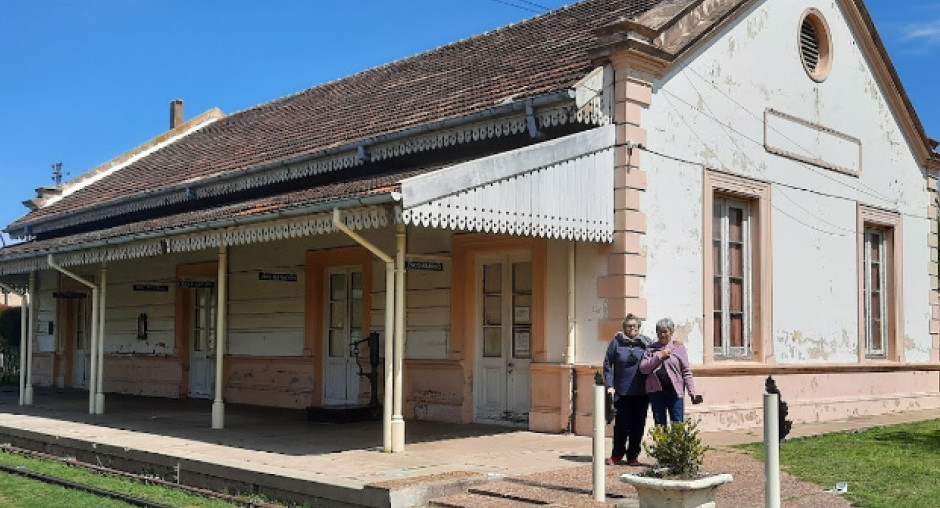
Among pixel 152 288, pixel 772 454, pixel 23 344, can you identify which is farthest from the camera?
pixel 23 344

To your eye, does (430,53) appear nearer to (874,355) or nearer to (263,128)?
(263,128)

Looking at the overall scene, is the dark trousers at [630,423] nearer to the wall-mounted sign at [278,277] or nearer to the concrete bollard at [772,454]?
the concrete bollard at [772,454]

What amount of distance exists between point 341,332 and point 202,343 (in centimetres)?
456

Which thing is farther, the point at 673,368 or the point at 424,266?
the point at 424,266

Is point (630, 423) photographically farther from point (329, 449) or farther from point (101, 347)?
point (101, 347)

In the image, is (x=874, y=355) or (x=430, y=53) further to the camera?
(x=430, y=53)

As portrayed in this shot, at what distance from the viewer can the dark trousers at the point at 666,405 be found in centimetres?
937

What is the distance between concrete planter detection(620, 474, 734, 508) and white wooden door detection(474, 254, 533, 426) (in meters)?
5.64

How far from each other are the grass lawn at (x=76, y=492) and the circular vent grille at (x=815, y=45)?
10309 mm

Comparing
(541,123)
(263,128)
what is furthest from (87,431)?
(263,128)

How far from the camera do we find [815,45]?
48.8 feet

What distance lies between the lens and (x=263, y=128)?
1977 cm

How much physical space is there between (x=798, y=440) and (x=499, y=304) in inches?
155

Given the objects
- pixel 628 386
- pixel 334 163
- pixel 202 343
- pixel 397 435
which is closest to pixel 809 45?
pixel 334 163
